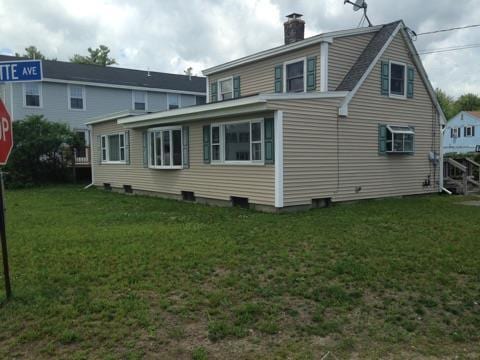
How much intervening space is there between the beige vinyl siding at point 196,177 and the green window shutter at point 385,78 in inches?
195

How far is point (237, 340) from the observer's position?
3764 millimetres

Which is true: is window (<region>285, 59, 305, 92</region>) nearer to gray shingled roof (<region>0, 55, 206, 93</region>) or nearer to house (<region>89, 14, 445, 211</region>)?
house (<region>89, 14, 445, 211</region>)

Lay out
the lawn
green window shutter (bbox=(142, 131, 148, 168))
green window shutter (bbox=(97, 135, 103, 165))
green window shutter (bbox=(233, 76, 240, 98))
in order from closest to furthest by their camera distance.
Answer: the lawn → green window shutter (bbox=(142, 131, 148, 168)) → green window shutter (bbox=(233, 76, 240, 98)) → green window shutter (bbox=(97, 135, 103, 165))

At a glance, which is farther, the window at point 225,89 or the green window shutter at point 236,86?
the window at point 225,89

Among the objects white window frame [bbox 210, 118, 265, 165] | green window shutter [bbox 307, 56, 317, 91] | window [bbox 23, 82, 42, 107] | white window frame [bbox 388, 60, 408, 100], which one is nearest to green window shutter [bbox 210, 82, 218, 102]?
white window frame [bbox 210, 118, 265, 165]

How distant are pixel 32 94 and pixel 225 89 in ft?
41.8

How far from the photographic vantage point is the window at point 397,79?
1362 cm

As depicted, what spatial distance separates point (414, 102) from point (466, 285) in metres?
10.4

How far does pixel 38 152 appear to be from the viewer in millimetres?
20219

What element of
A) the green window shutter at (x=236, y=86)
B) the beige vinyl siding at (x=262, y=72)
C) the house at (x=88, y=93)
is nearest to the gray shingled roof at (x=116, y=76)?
the house at (x=88, y=93)

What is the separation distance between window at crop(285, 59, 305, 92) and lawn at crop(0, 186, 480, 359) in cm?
596

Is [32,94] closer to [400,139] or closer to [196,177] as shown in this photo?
[196,177]

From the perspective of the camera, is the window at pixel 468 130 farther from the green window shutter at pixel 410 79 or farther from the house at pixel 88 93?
the green window shutter at pixel 410 79

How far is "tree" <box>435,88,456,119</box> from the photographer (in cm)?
6731
